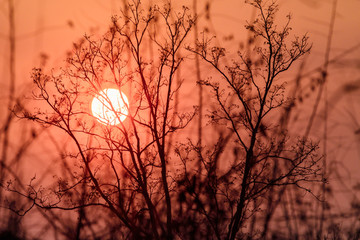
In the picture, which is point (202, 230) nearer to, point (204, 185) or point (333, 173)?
point (204, 185)

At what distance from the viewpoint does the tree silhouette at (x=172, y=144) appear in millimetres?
3830

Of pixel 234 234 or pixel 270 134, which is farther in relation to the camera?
pixel 270 134

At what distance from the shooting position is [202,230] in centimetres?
397

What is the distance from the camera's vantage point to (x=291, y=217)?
13.2 feet

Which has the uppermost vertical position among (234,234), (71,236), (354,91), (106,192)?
(354,91)

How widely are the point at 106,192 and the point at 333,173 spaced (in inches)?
95.0

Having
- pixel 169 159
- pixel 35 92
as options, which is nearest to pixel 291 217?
pixel 169 159

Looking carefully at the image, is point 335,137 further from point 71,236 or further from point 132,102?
point 71,236

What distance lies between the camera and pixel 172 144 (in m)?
3.96

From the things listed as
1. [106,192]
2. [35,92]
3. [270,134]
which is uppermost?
[35,92]

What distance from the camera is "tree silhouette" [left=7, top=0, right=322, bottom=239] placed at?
383 cm

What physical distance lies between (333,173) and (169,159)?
176 centimetres

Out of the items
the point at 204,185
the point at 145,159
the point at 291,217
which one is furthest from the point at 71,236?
the point at 291,217

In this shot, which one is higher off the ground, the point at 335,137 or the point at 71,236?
the point at 335,137
